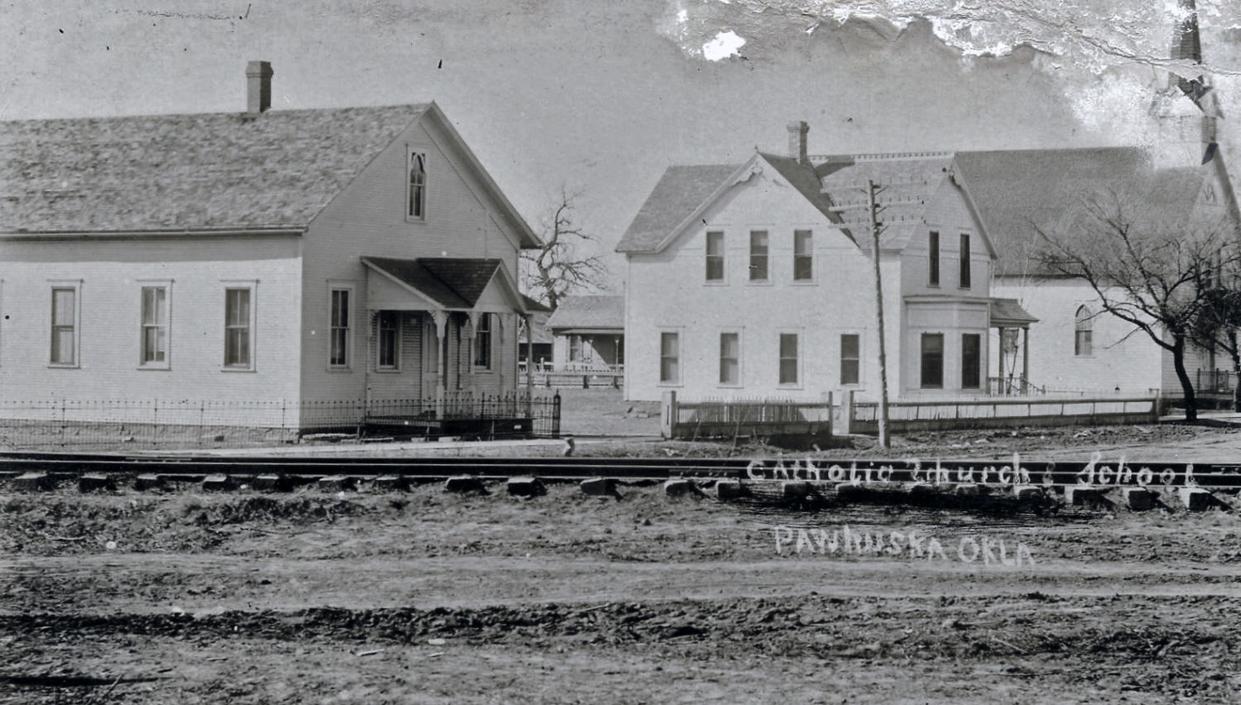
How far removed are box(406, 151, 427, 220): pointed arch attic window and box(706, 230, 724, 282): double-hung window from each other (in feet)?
33.7

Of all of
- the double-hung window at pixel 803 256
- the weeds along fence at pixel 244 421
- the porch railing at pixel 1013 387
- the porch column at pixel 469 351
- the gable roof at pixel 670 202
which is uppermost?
the gable roof at pixel 670 202

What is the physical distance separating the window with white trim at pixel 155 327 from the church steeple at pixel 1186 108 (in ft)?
50.1

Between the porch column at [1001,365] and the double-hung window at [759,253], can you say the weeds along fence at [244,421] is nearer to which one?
the double-hung window at [759,253]

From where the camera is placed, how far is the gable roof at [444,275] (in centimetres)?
2416

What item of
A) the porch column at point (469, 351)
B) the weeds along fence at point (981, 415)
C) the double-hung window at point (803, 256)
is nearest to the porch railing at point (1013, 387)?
the weeds along fence at point (981, 415)

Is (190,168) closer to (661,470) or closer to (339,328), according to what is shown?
(339,328)

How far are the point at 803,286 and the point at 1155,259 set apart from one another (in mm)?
8373

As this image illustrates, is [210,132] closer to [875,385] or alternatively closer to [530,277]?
[530,277]

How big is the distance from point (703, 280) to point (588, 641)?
84.1 feet

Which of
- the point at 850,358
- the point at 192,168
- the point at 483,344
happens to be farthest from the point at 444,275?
the point at 850,358

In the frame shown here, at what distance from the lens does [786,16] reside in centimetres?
1338

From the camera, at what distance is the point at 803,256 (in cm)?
3328

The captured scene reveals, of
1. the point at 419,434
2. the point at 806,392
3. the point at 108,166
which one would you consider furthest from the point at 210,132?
the point at 806,392

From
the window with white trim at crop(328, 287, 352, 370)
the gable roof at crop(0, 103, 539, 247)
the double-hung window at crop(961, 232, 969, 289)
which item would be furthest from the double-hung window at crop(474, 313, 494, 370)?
the double-hung window at crop(961, 232, 969, 289)
